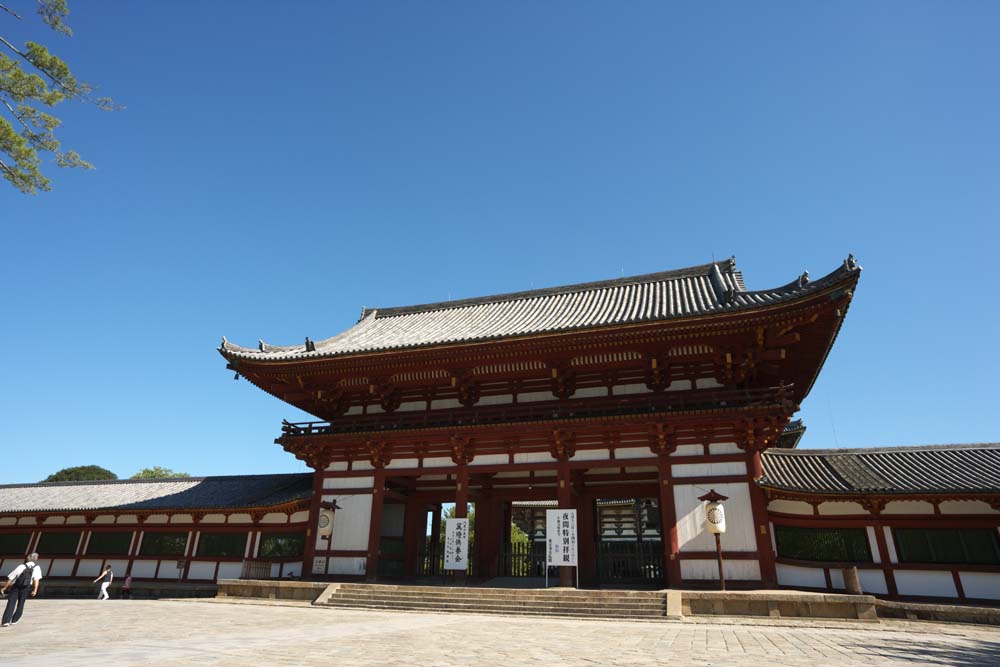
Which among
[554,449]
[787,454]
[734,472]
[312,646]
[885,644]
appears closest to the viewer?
[312,646]

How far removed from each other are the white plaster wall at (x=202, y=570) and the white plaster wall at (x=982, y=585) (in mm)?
25093

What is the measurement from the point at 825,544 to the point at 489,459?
10282 millimetres

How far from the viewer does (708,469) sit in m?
15.7

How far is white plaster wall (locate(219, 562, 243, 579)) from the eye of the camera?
21141mm

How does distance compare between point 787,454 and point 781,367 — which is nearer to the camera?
point 781,367

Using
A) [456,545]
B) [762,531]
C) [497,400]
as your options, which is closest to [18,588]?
[456,545]

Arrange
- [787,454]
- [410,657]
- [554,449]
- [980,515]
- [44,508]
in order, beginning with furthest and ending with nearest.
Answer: [44,508]
[787,454]
[554,449]
[980,515]
[410,657]

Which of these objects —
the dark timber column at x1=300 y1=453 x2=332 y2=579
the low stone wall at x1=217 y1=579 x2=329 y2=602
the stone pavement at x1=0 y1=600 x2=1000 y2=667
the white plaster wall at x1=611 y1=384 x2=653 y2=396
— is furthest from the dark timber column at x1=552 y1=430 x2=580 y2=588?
the dark timber column at x1=300 y1=453 x2=332 y2=579

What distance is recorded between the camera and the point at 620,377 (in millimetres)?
17875

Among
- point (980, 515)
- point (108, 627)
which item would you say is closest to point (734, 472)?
point (980, 515)

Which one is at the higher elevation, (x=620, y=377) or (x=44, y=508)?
(x=620, y=377)

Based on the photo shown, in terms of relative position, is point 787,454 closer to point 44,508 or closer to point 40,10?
point 40,10

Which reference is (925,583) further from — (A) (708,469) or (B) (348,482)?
(B) (348,482)

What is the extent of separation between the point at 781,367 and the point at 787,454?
3782 mm
